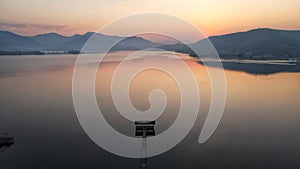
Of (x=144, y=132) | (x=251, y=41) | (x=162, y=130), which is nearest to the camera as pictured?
(x=144, y=132)

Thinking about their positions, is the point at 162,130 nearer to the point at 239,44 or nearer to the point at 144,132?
the point at 144,132

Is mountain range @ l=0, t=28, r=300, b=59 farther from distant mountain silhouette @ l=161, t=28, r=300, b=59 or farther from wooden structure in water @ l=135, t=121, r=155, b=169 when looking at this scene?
wooden structure in water @ l=135, t=121, r=155, b=169

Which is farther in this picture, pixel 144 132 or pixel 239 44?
pixel 239 44

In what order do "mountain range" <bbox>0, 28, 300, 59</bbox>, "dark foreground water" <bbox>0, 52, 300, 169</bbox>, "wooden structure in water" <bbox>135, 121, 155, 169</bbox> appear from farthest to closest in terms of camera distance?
1. "mountain range" <bbox>0, 28, 300, 59</bbox>
2. "wooden structure in water" <bbox>135, 121, 155, 169</bbox>
3. "dark foreground water" <bbox>0, 52, 300, 169</bbox>

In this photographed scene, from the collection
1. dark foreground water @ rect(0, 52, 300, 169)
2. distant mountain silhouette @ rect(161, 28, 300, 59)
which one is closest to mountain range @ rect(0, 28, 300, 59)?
distant mountain silhouette @ rect(161, 28, 300, 59)

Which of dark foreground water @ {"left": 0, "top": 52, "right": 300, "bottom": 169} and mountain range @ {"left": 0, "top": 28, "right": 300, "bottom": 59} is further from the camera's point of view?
mountain range @ {"left": 0, "top": 28, "right": 300, "bottom": 59}

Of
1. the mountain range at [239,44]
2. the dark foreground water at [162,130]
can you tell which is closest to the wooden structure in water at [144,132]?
the dark foreground water at [162,130]

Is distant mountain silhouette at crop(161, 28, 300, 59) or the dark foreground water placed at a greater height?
distant mountain silhouette at crop(161, 28, 300, 59)

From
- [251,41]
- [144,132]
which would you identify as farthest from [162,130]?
[251,41]

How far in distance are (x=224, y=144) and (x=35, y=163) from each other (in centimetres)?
365

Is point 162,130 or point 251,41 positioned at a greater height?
point 251,41

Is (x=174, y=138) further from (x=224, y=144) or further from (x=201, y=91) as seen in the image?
(x=201, y=91)

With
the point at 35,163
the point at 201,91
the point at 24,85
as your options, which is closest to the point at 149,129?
the point at 35,163

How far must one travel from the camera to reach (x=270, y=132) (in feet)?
22.6
